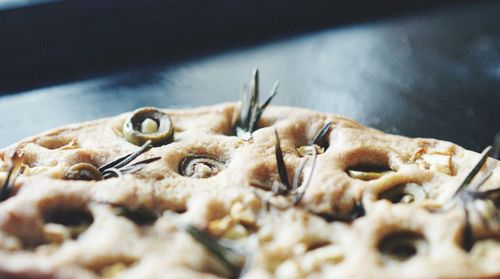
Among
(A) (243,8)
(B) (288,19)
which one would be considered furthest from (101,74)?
(B) (288,19)

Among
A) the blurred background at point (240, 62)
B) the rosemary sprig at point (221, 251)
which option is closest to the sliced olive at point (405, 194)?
the rosemary sprig at point (221, 251)

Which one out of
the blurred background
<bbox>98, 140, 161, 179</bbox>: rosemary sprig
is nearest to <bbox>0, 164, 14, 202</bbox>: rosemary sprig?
<bbox>98, 140, 161, 179</bbox>: rosemary sprig

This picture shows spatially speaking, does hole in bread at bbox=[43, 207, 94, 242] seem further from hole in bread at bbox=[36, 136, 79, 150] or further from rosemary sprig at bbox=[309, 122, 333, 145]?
rosemary sprig at bbox=[309, 122, 333, 145]

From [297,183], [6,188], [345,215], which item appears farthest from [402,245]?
[6,188]

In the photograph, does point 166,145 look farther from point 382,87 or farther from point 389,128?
point 382,87

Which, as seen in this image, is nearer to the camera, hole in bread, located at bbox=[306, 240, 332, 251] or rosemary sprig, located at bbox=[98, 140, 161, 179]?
Result: hole in bread, located at bbox=[306, 240, 332, 251]

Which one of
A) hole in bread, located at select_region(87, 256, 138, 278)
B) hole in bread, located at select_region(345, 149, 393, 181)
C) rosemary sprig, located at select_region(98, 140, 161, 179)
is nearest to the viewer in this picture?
hole in bread, located at select_region(87, 256, 138, 278)
